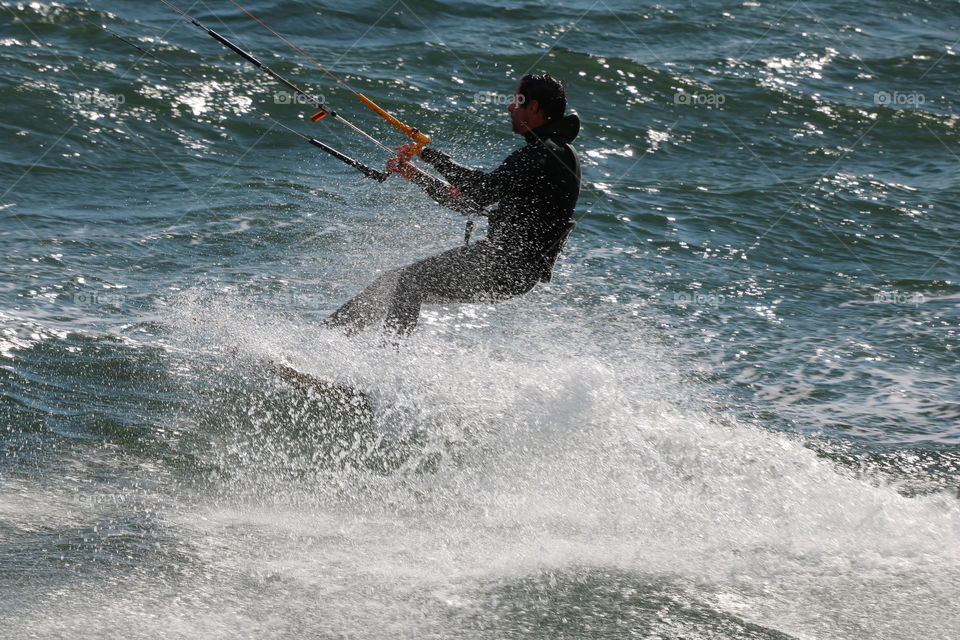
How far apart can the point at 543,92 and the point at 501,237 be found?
0.88 meters

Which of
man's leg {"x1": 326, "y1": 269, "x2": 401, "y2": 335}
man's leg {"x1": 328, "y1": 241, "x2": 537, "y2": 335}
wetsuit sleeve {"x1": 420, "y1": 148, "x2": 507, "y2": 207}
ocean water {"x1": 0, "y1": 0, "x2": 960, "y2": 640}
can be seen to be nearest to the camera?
ocean water {"x1": 0, "y1": 0, "x2": 960, "y2": 640}

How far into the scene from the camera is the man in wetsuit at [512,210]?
645 centimetres

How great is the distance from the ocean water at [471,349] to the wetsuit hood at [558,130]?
4.91ft

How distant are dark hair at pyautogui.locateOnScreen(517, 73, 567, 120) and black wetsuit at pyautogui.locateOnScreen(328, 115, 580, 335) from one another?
104mm

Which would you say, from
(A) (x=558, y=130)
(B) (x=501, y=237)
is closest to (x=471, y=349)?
(B) (x=501, y=237)

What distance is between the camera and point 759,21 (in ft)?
59.6

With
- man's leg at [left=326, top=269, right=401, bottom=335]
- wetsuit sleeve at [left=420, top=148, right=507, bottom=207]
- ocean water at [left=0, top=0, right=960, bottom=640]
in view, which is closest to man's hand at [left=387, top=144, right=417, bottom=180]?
wetsuit sleeve at [left=420, top=148, right=507, bottom=207]

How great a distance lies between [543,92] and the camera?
6.47 meters

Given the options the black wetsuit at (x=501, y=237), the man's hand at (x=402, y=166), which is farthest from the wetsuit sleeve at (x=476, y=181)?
the man's hand at (x=402, y=166)

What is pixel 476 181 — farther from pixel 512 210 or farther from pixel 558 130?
pixel 558 130

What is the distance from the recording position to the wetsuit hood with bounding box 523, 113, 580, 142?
21.4ft

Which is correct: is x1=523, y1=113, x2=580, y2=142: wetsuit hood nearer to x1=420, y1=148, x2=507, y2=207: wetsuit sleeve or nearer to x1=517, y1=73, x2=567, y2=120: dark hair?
x1=517, y1=73, x2=567, y2=120: dark hair

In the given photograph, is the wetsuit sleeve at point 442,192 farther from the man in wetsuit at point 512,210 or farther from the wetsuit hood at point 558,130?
the wetsuit hood at point 558,130

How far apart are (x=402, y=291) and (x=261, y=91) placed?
8.03 meters
